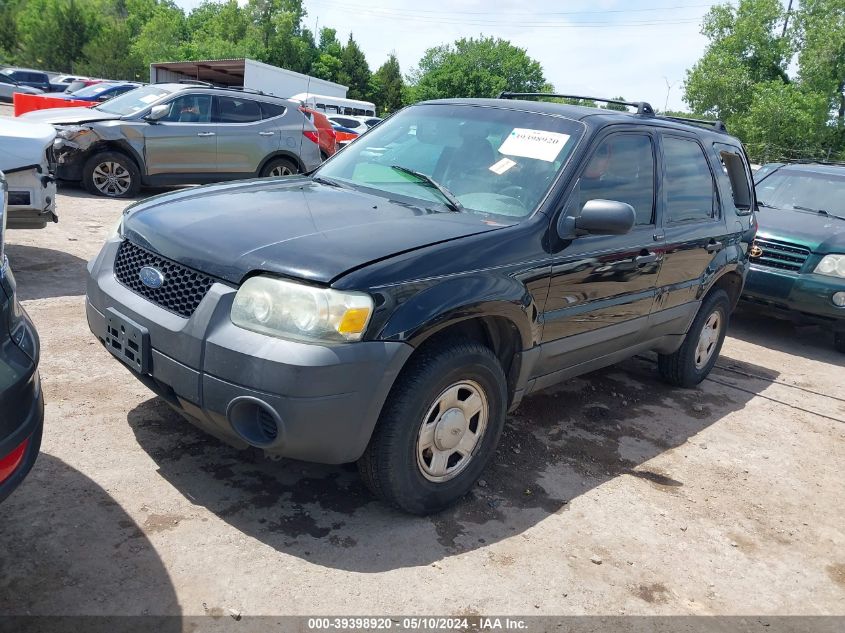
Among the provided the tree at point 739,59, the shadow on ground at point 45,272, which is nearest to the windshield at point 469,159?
the shadow on ground at point 45,272

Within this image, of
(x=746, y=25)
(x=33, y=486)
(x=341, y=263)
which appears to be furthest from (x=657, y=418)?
(x=746, y=25)

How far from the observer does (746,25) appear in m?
50.6

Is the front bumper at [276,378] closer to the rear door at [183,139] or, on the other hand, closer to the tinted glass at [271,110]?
the rear door at [183,139]

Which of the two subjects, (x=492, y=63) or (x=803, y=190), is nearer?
(x=803, y=190)

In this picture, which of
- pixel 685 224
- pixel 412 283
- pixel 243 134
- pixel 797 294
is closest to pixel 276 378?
pixel 412 283

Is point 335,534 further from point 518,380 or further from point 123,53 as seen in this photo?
point 123,53

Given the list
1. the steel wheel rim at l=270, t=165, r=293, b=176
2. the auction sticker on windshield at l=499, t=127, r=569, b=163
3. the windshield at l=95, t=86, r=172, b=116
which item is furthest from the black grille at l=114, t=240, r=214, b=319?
the steel wheel rim at l=270, t=165, r=293, b=176

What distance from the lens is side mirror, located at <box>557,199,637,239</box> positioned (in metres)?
3.53

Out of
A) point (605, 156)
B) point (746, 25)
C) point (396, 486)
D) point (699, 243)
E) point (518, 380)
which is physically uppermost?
point (746, 25)

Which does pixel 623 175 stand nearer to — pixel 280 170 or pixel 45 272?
pixel 45 272

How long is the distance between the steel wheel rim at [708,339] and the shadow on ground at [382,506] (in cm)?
86

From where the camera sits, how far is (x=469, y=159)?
3.95 m

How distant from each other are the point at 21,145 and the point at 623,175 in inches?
184

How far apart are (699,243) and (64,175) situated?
29.0 feet
